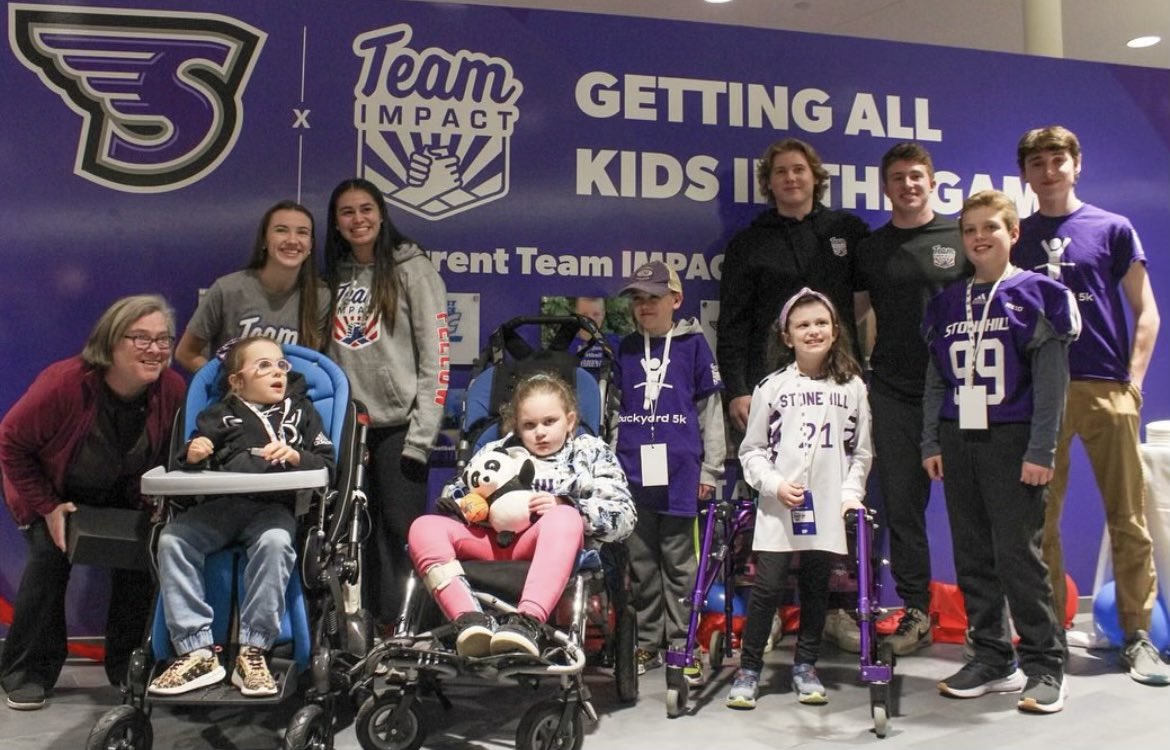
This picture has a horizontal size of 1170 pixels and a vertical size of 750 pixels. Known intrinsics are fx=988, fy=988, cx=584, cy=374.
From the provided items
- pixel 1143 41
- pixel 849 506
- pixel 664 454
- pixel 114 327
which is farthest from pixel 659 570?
pixel 1143 41

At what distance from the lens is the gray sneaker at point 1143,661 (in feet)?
11.3

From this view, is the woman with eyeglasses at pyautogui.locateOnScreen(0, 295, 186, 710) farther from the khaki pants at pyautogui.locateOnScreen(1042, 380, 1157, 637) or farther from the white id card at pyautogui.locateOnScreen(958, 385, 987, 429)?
the khaki pants at pyautogui.locateOnScreen(1042, 380, 1157, 637)

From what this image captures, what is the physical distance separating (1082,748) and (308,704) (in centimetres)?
219

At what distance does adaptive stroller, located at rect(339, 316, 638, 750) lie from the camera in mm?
2564

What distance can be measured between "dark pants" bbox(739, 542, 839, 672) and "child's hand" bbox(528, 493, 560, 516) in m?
0.77

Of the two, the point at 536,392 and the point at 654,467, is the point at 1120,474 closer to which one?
the point at 654,467

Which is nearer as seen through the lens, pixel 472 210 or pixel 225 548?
pixel 225 548

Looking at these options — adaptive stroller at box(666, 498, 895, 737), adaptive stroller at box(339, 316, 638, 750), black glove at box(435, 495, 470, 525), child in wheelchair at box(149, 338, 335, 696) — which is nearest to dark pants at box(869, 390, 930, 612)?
adaptive stroller at box(666, 498, 895, 737)

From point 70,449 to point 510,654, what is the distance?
1741mm

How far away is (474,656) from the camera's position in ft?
8.40

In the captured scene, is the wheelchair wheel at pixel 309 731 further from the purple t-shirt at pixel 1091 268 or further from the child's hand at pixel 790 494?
the purple t-shirt at pixel 1091 268

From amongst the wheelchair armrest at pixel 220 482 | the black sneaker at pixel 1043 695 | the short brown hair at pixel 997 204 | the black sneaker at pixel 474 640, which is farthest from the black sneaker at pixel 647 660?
the short brown hair at pixel 997 204

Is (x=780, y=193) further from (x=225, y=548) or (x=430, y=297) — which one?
(x=225, y=548)

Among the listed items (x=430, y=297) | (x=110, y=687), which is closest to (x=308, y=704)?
(x=110, y=687)
